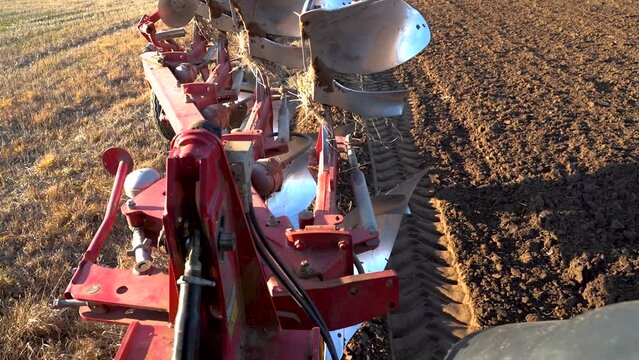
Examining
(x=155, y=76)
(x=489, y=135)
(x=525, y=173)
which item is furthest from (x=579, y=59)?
(x=155, y=76)

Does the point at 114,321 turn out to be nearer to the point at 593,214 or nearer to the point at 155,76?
the point at 155,76

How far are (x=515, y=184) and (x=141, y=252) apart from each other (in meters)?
2.88

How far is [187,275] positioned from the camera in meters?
1.59

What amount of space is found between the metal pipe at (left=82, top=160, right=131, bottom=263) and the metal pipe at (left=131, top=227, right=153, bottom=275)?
16cm

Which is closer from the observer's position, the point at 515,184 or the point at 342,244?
the point at 342,244

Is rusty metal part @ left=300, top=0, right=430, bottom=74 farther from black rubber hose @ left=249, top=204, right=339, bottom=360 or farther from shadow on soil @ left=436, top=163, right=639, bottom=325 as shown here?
shadow on soil @ left=436, top=163, right=639, bottom=325

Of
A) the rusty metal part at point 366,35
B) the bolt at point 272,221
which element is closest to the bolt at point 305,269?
the bolt at point 272,221

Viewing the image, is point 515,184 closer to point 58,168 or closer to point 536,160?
point 536,160

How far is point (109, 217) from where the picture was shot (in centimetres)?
271

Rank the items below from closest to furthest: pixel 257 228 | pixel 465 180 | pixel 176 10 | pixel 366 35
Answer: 1. pixel 257 228
2. pixel 366 35
3. pixel 465 180
4. pixel 176 10

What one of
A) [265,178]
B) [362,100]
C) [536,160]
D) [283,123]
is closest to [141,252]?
[265,178]

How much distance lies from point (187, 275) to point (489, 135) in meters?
4.04

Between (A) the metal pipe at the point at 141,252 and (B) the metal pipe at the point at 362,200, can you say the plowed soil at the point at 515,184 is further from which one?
(A) the metal pipe at the point at 141,252

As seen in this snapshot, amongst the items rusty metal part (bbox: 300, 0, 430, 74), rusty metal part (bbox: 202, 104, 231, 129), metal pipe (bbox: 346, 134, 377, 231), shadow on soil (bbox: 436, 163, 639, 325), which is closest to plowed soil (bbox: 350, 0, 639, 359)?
shadow on soil (bbox: 436, 163, 639, 325)
